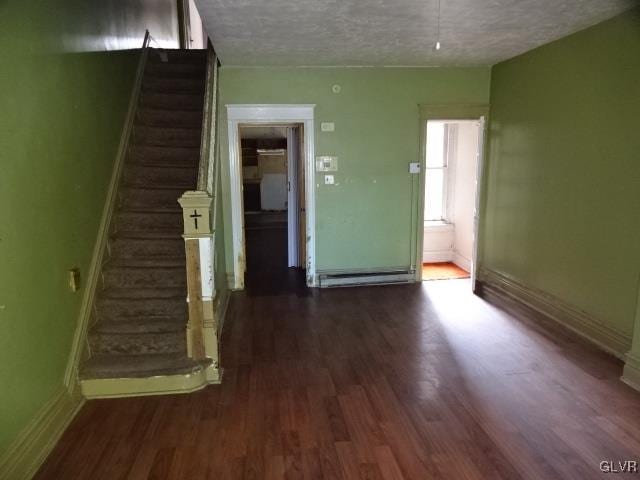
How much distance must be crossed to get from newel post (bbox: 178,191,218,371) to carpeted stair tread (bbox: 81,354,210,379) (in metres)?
0.09

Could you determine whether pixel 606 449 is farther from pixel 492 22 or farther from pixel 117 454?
pixel 492 22

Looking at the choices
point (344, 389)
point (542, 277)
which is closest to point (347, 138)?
point (542, 277)

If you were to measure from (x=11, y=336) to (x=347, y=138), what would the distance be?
3715 millimetres

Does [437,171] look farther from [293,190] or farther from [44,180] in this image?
[44,180]

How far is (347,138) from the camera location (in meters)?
4.86

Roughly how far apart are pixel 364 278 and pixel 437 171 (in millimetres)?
2611

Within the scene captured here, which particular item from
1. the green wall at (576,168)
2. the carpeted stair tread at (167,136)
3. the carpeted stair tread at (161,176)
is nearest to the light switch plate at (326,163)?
the carpeted stair tread at (167,136)

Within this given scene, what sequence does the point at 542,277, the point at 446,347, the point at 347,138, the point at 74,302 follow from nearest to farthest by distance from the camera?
1. the point at 74,302
2. the point at 446,347
3. the point at 542,277
4. the point at 347,138

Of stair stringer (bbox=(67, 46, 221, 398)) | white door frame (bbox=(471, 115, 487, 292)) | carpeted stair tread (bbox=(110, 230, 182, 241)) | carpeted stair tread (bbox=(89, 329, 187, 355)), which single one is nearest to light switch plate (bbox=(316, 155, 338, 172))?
white door frame (bbox=(471, 115, 487, 292))

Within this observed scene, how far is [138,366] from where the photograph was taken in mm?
2850

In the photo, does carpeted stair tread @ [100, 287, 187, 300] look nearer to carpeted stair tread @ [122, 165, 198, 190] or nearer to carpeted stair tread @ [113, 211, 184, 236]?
carpeted stair tread @ [113, 211, 184, 236]

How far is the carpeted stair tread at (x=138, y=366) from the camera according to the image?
2.78 metres

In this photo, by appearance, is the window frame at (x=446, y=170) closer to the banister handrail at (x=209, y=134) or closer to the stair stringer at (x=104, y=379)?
the banister handrail at (x=209, y=134)

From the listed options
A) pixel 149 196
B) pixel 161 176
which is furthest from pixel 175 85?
pixel 149 196
